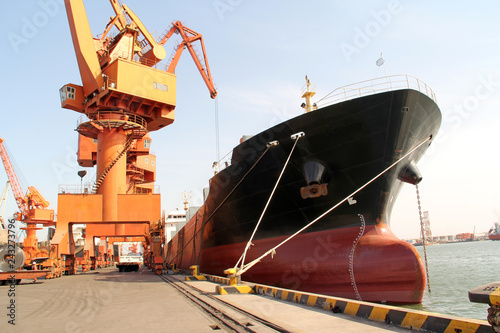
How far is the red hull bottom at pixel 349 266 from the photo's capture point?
751 centimetres

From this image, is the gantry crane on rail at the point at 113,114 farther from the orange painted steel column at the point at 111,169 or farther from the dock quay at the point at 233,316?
the dock quay at the point at 233,316

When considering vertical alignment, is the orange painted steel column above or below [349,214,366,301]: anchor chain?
above

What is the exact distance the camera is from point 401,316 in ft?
12.9

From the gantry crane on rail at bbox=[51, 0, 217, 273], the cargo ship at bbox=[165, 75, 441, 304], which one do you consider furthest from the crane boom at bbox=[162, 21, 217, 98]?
the cargo ship at bbox=[165, 75, 441, 304]

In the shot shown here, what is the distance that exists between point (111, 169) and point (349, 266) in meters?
14.4

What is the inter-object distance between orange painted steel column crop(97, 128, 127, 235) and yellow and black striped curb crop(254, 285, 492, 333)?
14587mm

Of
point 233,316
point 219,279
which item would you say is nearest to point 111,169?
point 219,279

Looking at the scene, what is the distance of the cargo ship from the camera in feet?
25.8

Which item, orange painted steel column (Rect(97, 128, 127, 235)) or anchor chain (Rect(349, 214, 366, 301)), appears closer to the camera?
anchor chain (Rect(349, 214, 366, 301))

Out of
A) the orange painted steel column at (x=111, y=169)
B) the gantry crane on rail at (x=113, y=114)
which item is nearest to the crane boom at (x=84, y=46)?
the gantry crane on rail at (x=113, y=114)

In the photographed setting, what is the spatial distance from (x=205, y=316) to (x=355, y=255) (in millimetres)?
4314

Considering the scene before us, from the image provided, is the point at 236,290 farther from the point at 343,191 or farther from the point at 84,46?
the point at 84,46

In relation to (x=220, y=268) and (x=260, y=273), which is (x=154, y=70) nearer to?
(x=220, y=268)

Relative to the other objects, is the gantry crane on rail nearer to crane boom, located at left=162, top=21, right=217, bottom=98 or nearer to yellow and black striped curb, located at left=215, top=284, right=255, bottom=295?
crane boom, located at left=162, top=21, right=217, bottom=98
